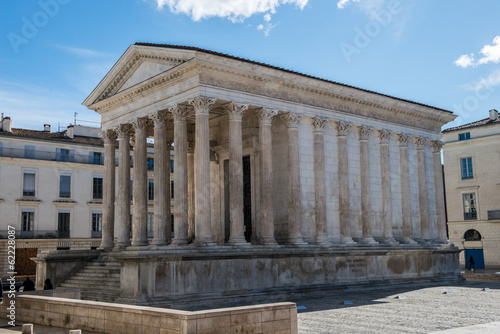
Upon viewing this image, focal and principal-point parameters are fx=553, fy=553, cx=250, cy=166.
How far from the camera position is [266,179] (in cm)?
2388

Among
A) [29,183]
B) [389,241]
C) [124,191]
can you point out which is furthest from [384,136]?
[29,183]

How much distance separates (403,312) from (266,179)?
8.55 metres

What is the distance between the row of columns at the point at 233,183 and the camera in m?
22.2

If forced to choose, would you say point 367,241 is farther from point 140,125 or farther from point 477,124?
point 477,124

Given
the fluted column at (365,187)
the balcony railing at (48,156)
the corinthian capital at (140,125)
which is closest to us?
the corinthian capital at (140,125)

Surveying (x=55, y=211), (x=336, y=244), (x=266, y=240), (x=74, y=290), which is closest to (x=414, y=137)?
(x=336, y=244)

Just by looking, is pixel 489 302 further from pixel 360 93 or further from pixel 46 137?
pixel 46 137

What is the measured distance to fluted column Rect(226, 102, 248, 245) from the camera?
73.6 ft

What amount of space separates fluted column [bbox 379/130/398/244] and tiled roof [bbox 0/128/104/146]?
25434 mm

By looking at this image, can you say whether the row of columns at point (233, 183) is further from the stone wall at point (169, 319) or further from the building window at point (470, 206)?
the building window at point (470, 206)

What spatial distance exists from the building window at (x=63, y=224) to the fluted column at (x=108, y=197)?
1715cm

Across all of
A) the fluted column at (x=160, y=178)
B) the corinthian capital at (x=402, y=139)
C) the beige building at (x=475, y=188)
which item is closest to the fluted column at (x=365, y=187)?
the corinthian capital at (x=402, y=139)

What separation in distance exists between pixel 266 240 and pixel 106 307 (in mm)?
11855

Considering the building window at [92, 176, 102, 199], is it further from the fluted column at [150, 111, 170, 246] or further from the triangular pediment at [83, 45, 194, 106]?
the fluted column at [150, 111, 170, 246]
